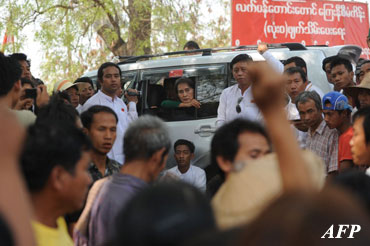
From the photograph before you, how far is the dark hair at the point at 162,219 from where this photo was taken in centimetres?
136

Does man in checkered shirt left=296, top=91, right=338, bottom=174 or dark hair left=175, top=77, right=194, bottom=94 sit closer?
man in checkered shirt left=296, top=91, right=338, bottom=174

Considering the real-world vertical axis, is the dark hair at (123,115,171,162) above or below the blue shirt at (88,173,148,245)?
above

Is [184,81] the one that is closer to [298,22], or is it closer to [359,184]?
[359,184]

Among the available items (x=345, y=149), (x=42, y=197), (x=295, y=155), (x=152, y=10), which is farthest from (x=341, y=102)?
(x=152, y=10)

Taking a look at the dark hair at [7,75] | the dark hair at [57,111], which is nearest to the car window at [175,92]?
the dark hair at [57,111]

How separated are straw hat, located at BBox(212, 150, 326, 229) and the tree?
35.7 ft

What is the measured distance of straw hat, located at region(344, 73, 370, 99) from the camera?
18.9 feet

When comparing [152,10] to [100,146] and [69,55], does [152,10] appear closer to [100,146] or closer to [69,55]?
[69,55]

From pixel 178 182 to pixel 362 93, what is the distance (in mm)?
4636

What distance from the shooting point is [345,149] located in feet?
16.8

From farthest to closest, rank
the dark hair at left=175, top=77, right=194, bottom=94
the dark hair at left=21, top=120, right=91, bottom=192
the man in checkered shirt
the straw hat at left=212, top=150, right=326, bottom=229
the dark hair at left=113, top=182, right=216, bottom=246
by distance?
A: the dark hair at left=175, top=77, right=194, bottom=94 → the man in checkered shirt → the dark hair at left=21, top=120, right=91, bottom=192 → the straw hat at left=212, top=150, right=326, bottom=229 → the dark hair at left=113, top=182, right=216, bottom=246

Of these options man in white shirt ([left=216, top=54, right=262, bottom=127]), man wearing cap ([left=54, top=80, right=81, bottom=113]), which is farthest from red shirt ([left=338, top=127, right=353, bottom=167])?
man wearing cap ([left=54, top=80, right=81, bottom=113])

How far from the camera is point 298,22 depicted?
1459 cm

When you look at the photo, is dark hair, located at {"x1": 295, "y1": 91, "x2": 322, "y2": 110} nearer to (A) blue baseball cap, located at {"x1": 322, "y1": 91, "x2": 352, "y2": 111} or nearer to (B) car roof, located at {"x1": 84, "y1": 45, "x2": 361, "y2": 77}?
(A) blue baseball cap, located at {"x1": 322, "y1": 91, "x2": 352, "y2": 111}
